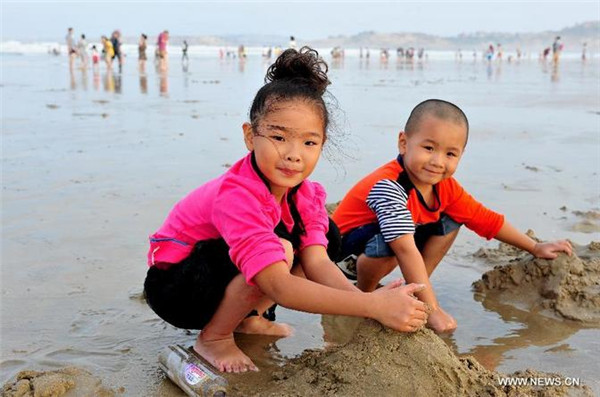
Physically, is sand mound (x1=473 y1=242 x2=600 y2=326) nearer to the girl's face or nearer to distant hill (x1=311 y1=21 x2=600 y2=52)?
the girl's face

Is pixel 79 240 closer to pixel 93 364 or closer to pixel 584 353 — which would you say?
pixel 93 364

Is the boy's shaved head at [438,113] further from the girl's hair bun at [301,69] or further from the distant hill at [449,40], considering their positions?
the distant hill at [449,40]

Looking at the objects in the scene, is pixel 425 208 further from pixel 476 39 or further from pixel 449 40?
pixel 476 39

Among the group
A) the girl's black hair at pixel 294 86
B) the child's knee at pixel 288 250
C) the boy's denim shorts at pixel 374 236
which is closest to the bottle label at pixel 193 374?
the child's knee at pixel 288 250

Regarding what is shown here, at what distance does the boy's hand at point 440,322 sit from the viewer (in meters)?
2.88

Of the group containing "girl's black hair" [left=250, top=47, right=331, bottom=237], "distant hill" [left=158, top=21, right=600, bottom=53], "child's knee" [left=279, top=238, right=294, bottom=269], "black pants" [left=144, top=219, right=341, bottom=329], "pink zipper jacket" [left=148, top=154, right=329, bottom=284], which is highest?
"distant hill" [left=158, top=21, right=600, bottom=53]

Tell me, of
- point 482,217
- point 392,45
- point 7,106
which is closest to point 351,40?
point 392,45

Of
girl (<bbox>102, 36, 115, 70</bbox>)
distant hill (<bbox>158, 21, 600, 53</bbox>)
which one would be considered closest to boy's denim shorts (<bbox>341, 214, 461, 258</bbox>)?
girl (<bbox>102, 36, 115, 70</bbox>)

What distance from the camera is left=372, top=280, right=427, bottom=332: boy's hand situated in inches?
80.7

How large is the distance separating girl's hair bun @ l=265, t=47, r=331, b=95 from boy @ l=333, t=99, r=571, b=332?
79cm

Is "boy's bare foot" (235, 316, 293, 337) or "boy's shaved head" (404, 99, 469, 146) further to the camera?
"boy's shaved head" (404, 99, 469, 146)

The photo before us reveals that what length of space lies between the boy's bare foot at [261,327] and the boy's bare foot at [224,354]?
0.73ft

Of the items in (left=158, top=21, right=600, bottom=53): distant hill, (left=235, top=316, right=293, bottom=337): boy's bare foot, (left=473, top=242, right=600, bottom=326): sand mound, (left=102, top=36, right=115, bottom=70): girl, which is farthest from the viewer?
(left=158, top=21, right=600, bottom=53): distant hill

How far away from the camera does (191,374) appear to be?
224cm
